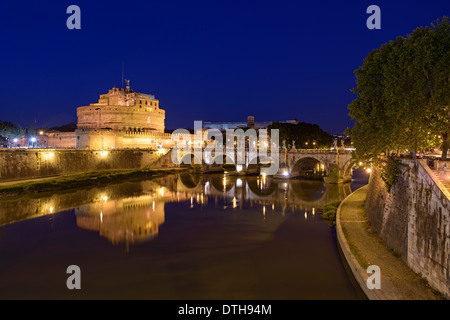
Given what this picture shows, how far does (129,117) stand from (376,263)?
61.1 metres

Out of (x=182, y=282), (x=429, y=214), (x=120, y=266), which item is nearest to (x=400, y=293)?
(x=429, y=214)

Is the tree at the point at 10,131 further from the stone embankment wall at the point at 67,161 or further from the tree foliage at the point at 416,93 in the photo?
the tree foliage at the point at 416,93

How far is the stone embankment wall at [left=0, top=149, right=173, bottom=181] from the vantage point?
32.3m

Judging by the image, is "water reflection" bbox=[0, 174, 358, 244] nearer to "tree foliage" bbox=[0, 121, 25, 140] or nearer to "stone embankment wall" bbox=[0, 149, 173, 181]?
"stone embankment wall" bbox=[0, 149, 173, 181]

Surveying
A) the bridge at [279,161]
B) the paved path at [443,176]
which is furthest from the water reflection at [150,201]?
the paved path at [443,176]

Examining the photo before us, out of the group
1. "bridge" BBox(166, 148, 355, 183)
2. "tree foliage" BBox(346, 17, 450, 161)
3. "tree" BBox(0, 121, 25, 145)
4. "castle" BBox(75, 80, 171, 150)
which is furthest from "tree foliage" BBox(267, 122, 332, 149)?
"tree" BBox(0, 121, 25, 145)

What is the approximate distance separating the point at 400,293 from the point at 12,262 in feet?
46.7

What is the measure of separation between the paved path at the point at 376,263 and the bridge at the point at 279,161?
20.3 m

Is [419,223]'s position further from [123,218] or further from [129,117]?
[129,117]

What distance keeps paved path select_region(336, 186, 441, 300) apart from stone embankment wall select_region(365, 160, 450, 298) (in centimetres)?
25

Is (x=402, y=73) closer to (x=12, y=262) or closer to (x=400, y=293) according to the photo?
(x=400, y=293)

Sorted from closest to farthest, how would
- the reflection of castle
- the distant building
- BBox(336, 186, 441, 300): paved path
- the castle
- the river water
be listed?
BBox(336, 186, 441, 300): paved path, the river water, the reflection of castle, the castle, the distant building

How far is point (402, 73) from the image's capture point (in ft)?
44.7

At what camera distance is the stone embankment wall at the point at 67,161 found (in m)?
32.3
